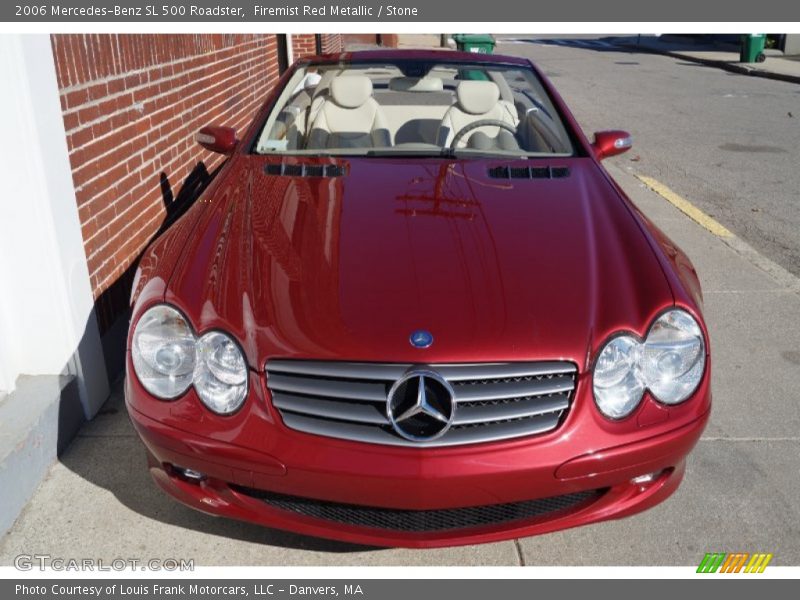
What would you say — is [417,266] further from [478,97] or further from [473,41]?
[473,41]

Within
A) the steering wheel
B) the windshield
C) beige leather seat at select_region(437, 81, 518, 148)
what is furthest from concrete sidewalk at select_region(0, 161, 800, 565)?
beige leather seat at select_region(437, 81, 518, 148)

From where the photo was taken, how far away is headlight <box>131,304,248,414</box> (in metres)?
2.28

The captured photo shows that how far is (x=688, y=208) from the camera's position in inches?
267

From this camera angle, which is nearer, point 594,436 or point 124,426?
point 594,436

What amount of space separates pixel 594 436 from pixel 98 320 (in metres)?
2.32

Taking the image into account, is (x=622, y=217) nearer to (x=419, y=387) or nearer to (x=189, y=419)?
(x=419, y=387)

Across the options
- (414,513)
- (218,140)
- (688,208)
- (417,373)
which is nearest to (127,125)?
(218,140)

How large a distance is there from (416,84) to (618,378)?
2360 millimetres

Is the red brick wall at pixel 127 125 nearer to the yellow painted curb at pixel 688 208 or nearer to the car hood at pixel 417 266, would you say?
the car hood at pixel 417 266

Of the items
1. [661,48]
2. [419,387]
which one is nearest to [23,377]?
[419,387]

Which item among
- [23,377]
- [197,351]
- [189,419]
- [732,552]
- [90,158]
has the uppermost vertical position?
[90,158]

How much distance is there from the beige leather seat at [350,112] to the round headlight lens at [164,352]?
5.80 feet

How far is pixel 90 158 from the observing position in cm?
354

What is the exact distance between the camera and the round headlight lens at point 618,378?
7.48 feet
